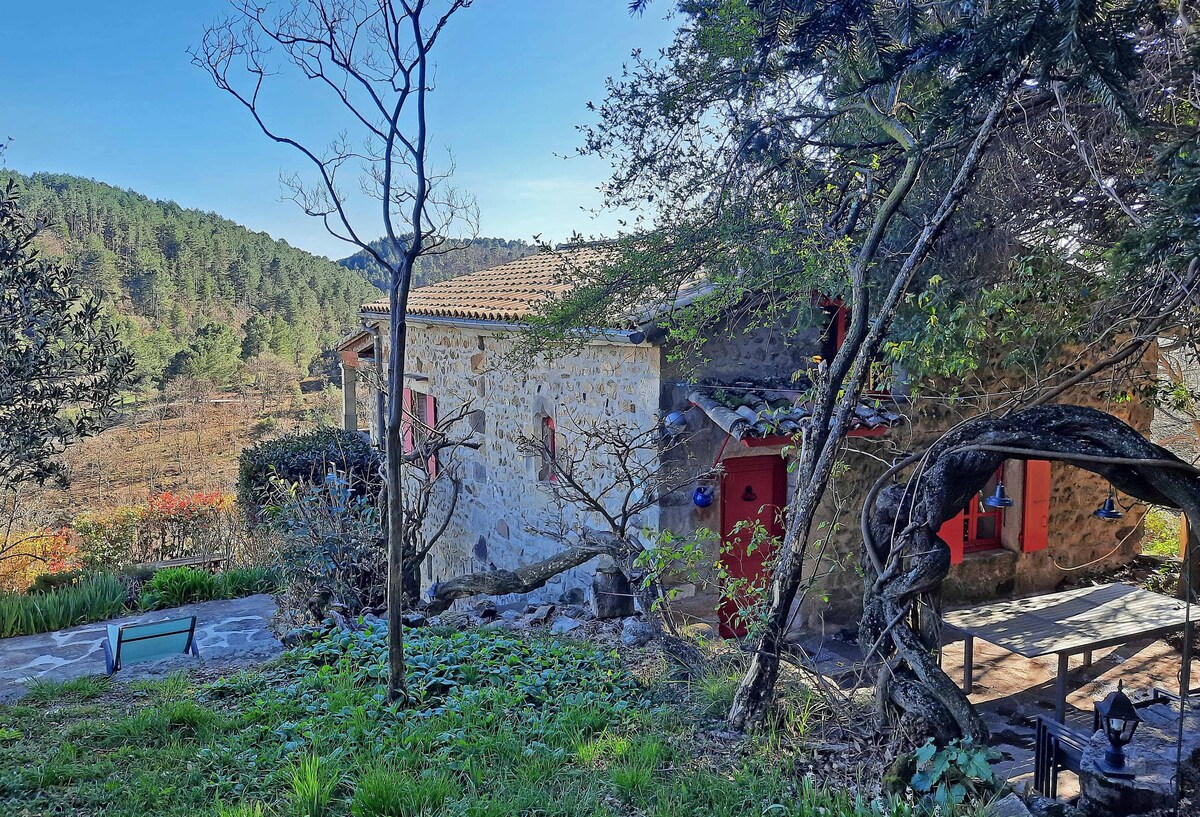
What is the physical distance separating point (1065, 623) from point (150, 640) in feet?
23.9

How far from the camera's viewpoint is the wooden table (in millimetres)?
5473

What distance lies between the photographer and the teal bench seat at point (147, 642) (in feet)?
18.8

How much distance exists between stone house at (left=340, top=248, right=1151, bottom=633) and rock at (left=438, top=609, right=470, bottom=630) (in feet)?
3.36

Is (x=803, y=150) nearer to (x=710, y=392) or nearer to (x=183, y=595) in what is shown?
(x=710, y=392)

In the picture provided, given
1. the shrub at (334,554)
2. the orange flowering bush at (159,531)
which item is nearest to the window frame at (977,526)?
the shrub at (334,554)

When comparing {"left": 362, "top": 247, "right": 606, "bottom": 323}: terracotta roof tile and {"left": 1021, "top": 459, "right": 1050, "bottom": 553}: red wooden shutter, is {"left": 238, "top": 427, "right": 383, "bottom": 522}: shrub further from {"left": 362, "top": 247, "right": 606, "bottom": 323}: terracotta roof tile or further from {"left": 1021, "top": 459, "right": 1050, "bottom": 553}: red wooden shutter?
{"left": 1021, "top": 459, "right": 1050, "bottom": 553}: red wooden shutter

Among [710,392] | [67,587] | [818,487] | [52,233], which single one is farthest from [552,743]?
[52,233]

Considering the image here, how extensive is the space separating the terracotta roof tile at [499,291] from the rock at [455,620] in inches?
109

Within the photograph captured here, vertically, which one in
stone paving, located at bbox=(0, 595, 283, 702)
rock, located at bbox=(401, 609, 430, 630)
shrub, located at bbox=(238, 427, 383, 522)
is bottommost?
stone paving, located at bbox=(0, 595, 283, 702)

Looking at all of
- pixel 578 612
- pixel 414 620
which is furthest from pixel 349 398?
pixel 414 620

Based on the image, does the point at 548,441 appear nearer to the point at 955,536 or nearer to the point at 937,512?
the point at 955,536

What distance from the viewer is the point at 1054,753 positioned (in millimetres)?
4086

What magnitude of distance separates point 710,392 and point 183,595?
6292 millimetres

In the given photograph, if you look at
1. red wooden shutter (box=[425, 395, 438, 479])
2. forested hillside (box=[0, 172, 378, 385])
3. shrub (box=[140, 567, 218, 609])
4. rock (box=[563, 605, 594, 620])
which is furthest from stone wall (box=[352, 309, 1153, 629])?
forested hillside (box=[0, 172, 378, 385])
